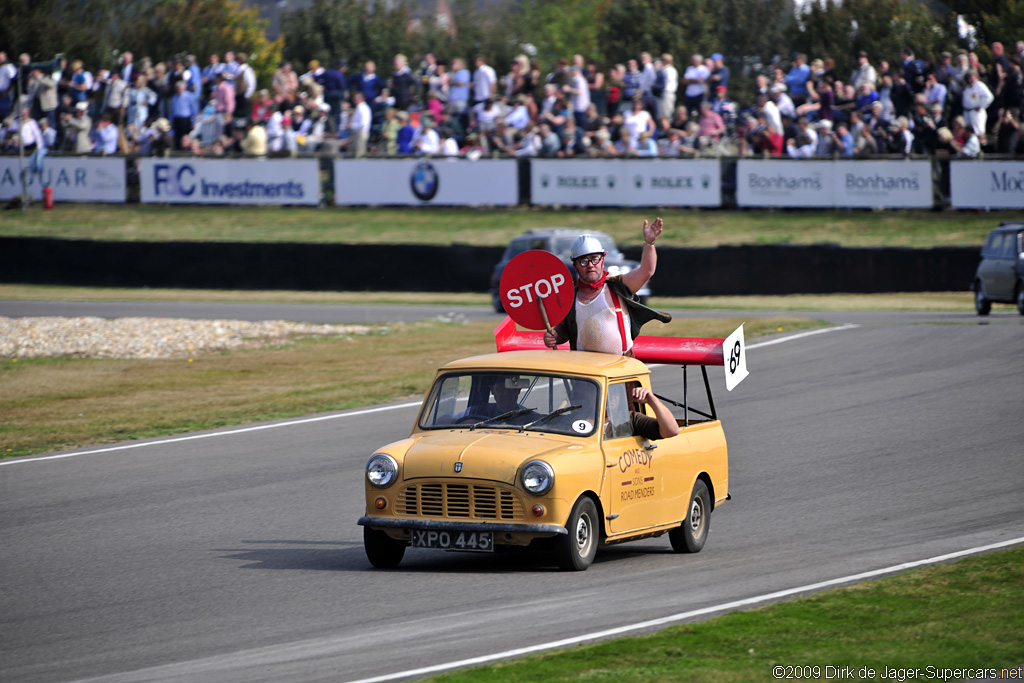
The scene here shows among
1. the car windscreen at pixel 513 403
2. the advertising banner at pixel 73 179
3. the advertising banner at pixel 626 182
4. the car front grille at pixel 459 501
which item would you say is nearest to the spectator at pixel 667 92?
the advertising banner at pixel 626 182

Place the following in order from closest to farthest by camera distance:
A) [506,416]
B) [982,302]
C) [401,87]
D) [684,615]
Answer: [684,615]
[506,416]
[982,302]
[401,87]

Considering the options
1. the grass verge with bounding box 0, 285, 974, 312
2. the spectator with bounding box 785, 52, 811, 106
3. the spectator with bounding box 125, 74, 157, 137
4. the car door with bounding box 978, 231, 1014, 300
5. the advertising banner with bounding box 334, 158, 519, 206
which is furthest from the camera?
the spectator with bounding box 125, 74, 157, 137

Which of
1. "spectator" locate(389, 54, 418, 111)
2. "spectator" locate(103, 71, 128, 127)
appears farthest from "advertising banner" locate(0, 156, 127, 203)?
"spectator" locate(389, 54, 418, 111)

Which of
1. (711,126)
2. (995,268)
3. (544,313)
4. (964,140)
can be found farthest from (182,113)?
(544,313)

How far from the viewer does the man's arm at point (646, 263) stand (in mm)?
8945

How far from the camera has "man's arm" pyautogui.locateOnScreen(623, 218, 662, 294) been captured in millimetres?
8945

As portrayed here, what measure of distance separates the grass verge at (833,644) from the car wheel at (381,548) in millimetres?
2430

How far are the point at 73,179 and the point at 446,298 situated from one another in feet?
44.0

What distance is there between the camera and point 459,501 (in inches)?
320

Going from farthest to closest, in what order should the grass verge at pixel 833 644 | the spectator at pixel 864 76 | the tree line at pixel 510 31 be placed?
the tree line at pixel 510 31
the spectator at pixel 864 76
the grass verge at pixel 833 644

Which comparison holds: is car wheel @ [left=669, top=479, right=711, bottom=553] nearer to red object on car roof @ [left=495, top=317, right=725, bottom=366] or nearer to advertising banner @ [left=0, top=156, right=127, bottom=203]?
red object on car roof @ [left=495, top=317, right=725, bottom=366]

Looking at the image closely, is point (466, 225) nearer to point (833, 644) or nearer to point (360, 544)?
point (360, 544)

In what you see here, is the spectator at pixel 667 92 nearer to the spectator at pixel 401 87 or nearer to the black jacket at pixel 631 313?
the spectator at pixel 401 87

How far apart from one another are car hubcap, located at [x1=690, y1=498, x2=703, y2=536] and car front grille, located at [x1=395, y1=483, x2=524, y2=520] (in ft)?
5.76
